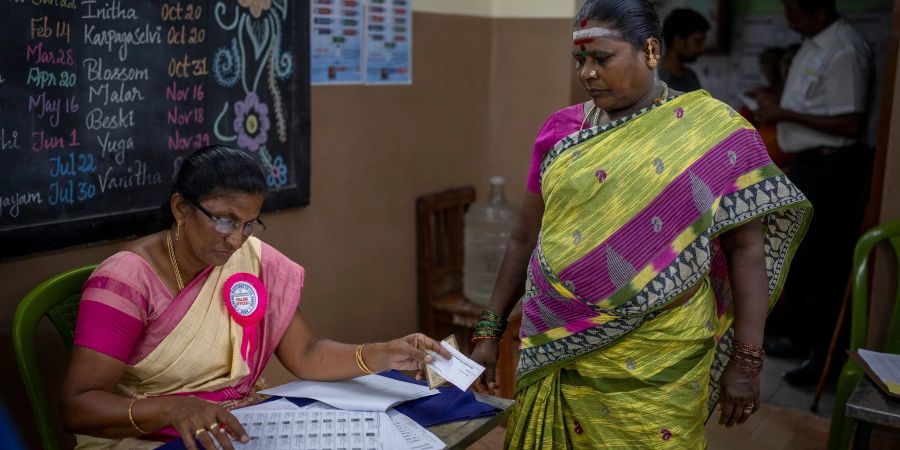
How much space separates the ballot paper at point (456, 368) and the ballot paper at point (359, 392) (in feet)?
0.23

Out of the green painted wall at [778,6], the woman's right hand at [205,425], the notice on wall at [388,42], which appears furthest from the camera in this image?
the green painted wall at [778,6]

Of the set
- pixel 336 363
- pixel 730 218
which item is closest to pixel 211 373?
pixel 336 363

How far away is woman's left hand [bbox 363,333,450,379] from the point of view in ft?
6.31

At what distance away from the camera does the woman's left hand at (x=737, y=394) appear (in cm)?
198

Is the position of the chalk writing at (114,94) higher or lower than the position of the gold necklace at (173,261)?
higher

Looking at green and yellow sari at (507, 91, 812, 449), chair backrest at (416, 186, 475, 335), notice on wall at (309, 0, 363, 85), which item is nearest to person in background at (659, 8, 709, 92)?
chair backrest at (416, 186, 475, 335)

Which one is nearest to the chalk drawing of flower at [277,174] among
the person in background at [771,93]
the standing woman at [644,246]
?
the standing woman at [644,246]

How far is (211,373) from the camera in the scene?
2.03m

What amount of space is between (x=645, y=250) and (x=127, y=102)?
1.56m

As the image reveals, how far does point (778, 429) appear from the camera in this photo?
3.80m

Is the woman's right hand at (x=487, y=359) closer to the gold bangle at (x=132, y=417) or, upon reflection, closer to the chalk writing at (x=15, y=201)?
the gold bangle at (x=132, y=417)

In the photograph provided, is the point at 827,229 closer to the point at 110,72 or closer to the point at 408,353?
the point at 408,353

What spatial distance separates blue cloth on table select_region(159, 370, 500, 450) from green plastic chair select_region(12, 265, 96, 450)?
A: 0.66 m

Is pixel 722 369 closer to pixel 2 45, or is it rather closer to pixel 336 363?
pixel 336 363
